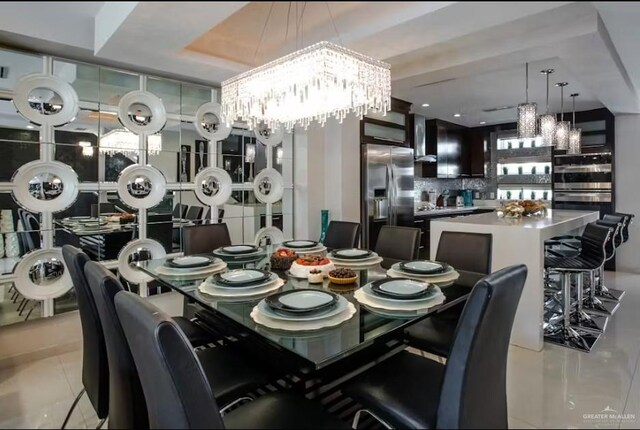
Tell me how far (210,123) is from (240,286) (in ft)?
7.16

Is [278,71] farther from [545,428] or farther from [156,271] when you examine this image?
[545,428]

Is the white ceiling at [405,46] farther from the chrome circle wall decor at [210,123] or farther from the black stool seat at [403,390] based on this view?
the black stool seat at [403,390]

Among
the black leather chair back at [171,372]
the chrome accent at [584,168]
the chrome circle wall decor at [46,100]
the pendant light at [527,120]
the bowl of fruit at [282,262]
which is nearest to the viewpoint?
the black leather chair back at [171,372]

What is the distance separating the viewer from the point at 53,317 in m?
2.77

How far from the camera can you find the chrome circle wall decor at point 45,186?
2525 millimetres

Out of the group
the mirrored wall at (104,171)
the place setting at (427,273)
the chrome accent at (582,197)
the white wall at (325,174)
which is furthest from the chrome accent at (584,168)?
the place setting at (427,273)

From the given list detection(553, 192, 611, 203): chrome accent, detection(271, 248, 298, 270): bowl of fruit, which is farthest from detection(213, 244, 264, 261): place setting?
detection(553, 192, 611, 203): chrome accent

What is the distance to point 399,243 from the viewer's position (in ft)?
9.29

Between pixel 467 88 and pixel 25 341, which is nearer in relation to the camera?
pixel 25 341

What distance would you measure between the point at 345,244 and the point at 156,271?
1.53 m

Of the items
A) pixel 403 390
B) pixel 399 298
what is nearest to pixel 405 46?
pixel 399 298

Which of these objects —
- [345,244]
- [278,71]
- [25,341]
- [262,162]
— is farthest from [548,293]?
[25,341]

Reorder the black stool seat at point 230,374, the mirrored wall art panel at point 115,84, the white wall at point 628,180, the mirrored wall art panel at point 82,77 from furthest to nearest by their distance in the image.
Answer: the white wall at point 628,180 < the mirrored wall art panel at point 115,84 < the mirrored wall art panel at point 82,77 < the black stool seat at point 230,374

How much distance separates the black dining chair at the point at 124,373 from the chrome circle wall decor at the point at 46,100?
1667 mm
